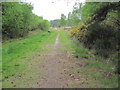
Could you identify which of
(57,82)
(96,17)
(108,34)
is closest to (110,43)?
(108,34)

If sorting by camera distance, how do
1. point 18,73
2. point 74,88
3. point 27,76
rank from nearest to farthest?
point 74,88, point 27,76, point 18,73

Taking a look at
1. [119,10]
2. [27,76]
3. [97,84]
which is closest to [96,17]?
[119,10]

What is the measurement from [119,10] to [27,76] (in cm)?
489

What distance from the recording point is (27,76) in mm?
6547

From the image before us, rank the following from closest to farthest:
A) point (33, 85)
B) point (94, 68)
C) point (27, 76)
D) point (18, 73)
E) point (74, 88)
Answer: point (74, 88) < point (33, 85) < point (27, 76) < point (18, 73) < point (94, 68)

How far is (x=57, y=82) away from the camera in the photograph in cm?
578

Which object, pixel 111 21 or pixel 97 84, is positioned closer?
pixel 97 84

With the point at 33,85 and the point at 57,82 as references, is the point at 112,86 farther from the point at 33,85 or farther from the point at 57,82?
the point at 33,85

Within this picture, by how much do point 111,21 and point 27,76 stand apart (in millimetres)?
4950

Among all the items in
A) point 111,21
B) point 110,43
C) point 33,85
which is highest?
point 111,21

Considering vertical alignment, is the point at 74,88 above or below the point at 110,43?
below

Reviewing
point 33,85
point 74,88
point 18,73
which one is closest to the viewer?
point 74,88

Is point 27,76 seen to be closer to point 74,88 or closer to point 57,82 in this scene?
point 57,82

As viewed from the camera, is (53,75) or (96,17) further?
(96,17)
